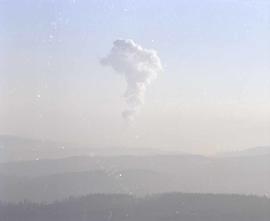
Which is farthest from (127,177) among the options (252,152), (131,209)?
(252,152)

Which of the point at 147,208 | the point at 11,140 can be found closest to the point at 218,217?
the point at 147,208

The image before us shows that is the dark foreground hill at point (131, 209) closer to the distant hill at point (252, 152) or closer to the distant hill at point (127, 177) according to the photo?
the distant hill at point (127, 177)

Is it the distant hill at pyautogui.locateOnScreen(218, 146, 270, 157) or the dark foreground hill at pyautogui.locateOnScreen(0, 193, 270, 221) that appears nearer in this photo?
the dark foreground hill at pyautogui.locateOnScreen(0, 193, 270, 221)

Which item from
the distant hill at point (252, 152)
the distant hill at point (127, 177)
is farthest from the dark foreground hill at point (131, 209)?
the distant hill at point (252, 152)

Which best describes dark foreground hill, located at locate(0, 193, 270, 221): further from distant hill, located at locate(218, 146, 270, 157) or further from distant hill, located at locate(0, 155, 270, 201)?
distant hill, located at locate(218, 146, 270, 157)

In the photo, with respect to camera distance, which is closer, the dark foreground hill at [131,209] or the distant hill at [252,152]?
the dark foreground hill at [131,209]

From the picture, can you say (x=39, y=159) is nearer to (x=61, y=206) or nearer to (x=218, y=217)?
(x=61, y=206)

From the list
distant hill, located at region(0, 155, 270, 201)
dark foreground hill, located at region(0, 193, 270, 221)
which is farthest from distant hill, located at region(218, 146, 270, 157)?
dark foreground hill, located at region(0, 193, 270, 221)

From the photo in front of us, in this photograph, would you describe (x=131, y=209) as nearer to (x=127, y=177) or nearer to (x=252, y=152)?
(x=127, y=177)
